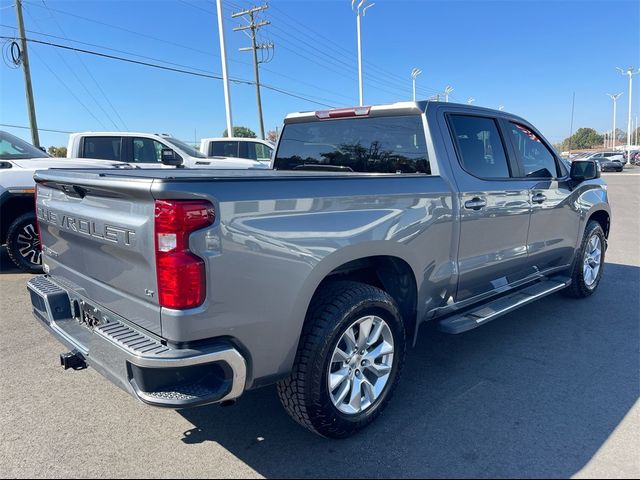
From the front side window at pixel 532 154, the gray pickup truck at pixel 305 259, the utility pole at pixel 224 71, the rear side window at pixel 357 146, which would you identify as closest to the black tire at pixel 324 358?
the gray pickup truck at pixel 305 259

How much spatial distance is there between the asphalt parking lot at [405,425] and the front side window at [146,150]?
20.9 ft

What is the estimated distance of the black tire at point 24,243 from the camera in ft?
20.1

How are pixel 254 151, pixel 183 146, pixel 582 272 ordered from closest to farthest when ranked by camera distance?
pixel 582 272 → pixel 183 146 → pixel 254 151

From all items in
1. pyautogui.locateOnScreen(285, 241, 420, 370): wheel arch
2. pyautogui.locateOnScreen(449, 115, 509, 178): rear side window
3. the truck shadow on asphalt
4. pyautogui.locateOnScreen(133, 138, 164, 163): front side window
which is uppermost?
pyautogui.locateOnScreen(133, 138, 164, 163): front side window

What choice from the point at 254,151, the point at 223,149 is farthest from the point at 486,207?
the point at 254,151

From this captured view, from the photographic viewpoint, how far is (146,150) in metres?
10.0

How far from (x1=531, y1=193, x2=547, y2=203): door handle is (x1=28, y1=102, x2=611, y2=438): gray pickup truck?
5cm

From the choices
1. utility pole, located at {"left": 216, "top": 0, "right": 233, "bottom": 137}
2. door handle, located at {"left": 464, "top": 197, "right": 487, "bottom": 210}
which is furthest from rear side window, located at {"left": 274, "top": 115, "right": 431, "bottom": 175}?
utility pole, located at {"left": 216, "top": 0, "right": 233, "bottom": 137}

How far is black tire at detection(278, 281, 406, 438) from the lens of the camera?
2521 mm

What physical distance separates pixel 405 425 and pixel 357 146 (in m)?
2.14

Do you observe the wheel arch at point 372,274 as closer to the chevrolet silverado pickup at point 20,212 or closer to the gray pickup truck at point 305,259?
the gray pickup truck at point 305,259

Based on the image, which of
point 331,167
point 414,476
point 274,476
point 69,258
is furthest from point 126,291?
point 331,167

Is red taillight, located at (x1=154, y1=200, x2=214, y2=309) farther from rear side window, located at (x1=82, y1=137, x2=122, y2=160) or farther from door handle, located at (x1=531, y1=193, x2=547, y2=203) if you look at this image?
rear side window, located at (x1=82, y1=137, x2=122, y2=160)

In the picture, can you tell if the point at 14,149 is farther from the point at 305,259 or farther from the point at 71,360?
the point at 305,259
